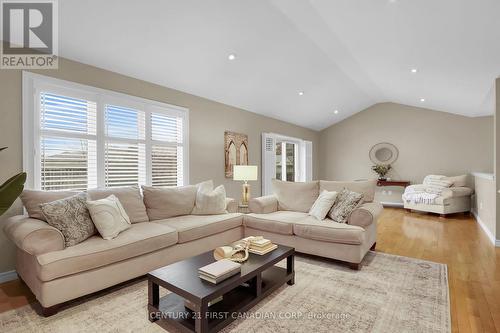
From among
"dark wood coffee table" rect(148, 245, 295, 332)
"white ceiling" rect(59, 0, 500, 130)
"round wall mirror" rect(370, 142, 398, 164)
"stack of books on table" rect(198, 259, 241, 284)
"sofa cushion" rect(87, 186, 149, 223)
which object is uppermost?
"white ceiling" rect(59, 0, 500, 130)

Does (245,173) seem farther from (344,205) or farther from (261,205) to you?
(344,205)

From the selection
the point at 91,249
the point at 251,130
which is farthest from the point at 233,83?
the point at 91,249

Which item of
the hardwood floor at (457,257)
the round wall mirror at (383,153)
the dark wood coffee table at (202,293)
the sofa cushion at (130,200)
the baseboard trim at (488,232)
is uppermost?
the round wall mirror at (383,153)

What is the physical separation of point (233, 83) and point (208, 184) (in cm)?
182

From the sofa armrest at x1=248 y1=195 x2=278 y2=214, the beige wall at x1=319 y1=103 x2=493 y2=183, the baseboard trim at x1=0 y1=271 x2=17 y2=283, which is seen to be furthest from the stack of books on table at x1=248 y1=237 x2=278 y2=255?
the beige wall at x1=319 y1=103 x2=493 y2=183

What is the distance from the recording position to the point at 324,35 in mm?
3729

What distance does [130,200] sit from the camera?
3.10 meters

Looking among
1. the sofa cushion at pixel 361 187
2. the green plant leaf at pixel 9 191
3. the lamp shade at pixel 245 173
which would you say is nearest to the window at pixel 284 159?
the lamp shade at pixel 245 173

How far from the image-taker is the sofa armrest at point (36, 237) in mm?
2012

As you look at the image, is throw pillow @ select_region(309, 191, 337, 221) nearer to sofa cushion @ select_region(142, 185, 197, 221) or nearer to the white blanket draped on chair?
sofa cushion @ select_region(142, 185, 197, 221)

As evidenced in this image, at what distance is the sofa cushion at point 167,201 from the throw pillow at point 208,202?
0.31 feet

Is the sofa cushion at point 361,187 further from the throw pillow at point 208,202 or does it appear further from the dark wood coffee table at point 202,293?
the dark wood coffee table at point 202,293

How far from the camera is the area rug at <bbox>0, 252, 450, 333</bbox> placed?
189 centimetres

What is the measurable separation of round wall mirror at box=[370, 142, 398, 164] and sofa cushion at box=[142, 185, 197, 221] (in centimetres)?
619
